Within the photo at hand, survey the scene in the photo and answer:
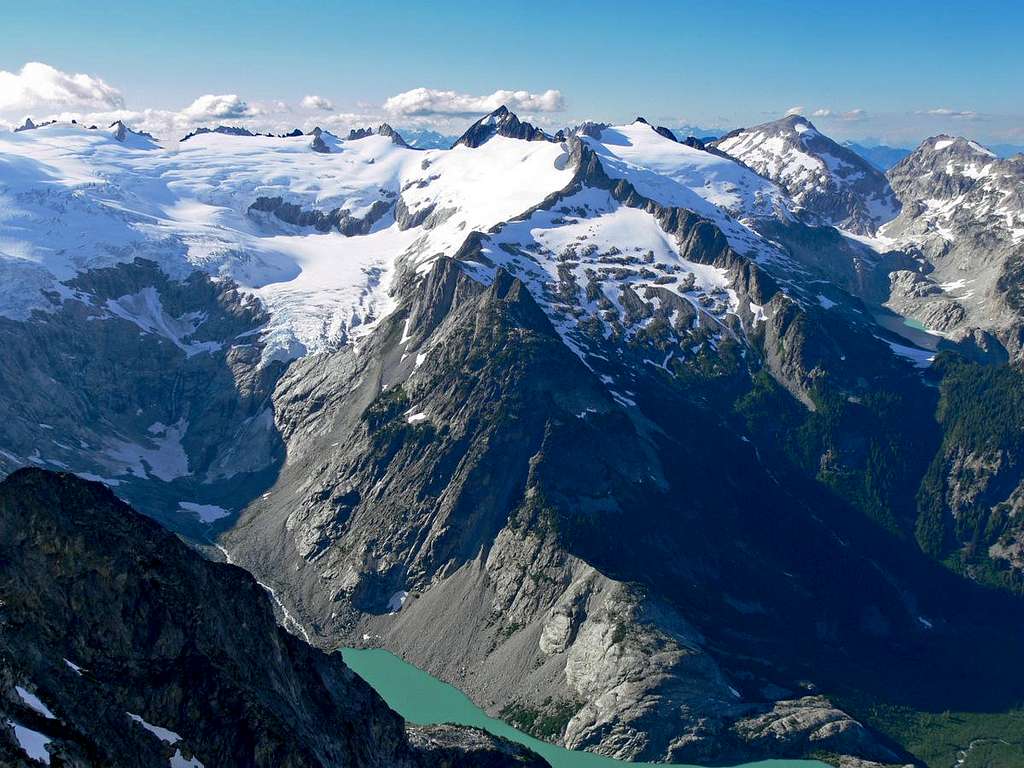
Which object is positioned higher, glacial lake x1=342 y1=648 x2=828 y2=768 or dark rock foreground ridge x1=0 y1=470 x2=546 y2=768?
dark rock foreground ridge x1=0 y1=470 x2=546 y2=768

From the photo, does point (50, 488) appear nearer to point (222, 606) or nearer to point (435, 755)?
point (222, 606)

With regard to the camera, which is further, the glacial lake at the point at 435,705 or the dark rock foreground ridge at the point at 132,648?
the glacial lake at the point at 435,705

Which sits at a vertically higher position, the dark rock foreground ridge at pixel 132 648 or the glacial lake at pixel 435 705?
the dark rock foreground ridge at pixel 132 648

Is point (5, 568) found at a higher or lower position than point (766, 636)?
higher

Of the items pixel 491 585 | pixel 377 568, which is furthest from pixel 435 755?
pixel 377 568

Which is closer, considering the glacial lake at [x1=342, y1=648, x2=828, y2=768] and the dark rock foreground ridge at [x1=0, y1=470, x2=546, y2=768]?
the dark rock foreground ridge at [x1=0, y1=470, x2=546, y2=768]
